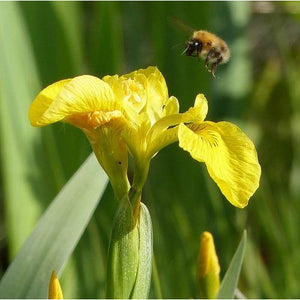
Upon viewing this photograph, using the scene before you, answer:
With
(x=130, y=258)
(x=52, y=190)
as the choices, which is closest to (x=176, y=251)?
(x=52, y=190)

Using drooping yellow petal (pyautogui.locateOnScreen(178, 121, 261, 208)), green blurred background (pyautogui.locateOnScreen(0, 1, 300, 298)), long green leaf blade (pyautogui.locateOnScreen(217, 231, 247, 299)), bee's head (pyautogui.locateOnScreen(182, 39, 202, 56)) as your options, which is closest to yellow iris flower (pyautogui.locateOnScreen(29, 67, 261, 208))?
drooping yellow petal (pyautogui.locateOnScreen(178, 121, 261, 208))

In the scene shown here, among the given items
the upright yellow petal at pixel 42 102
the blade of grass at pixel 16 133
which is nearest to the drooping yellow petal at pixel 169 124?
the upright yellow petal at pixel 42 102

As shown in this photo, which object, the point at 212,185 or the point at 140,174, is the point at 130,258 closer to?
the point at 140,174

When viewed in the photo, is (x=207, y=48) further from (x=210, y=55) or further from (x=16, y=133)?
(x=16, y=133)

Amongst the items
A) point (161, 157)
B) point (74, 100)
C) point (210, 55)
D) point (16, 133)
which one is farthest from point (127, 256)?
point (161, 157)

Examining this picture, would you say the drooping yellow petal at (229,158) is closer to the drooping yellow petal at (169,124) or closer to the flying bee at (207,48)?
the drooping yellow petal at (169,124)
